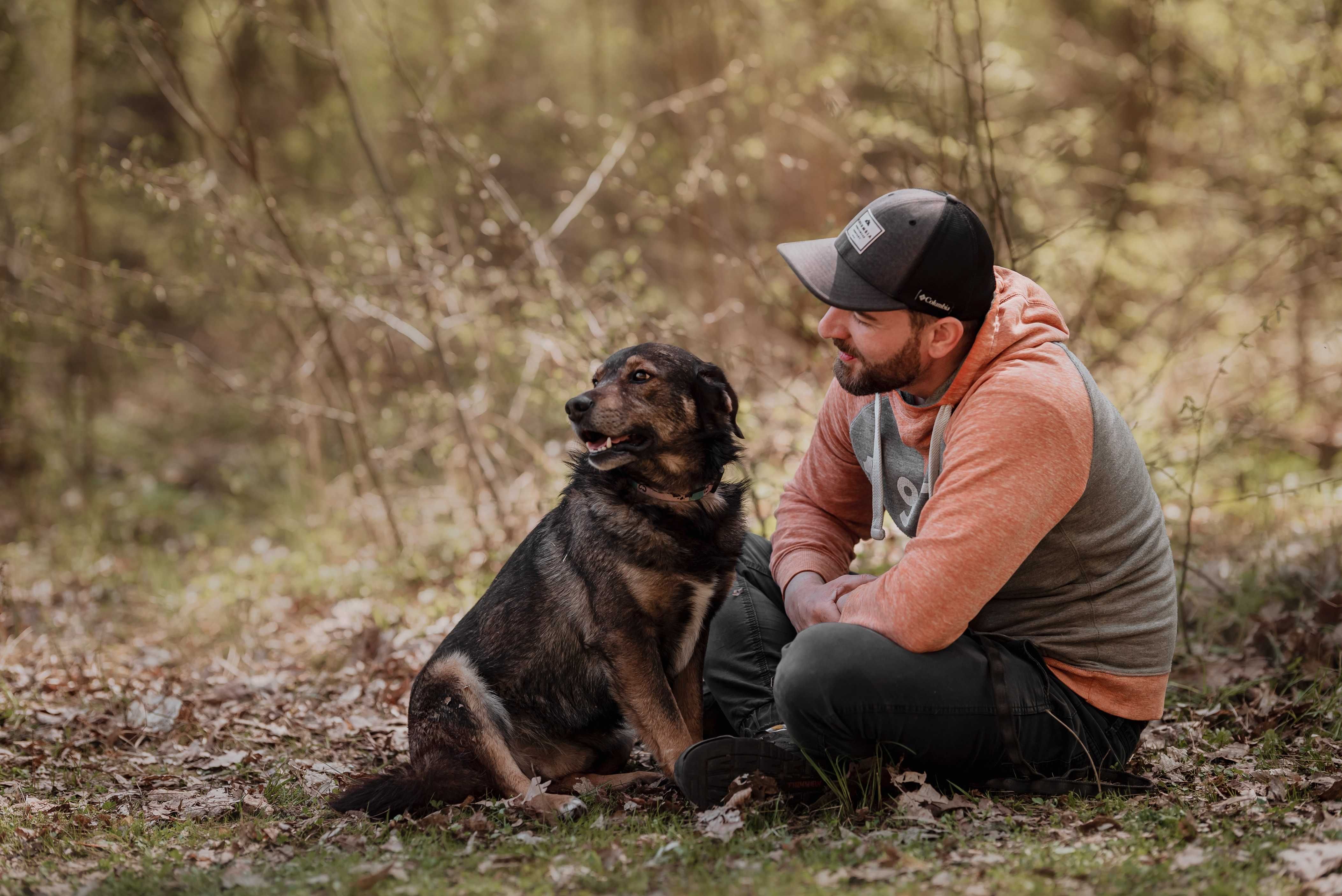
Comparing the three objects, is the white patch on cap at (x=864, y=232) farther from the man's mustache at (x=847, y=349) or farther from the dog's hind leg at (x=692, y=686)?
the dog's hind leg at (x=692, y=686)

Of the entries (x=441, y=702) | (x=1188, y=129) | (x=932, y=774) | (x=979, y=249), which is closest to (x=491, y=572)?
(x=441, y=702)

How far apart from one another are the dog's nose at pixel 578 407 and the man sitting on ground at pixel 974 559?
2.99ft

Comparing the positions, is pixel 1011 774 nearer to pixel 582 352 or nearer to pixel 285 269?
pixel 582 352

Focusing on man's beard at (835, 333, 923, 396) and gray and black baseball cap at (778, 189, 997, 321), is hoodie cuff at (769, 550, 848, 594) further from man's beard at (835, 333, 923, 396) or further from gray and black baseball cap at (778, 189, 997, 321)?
gray and black baseball cap at (778, 189, 997, 321)

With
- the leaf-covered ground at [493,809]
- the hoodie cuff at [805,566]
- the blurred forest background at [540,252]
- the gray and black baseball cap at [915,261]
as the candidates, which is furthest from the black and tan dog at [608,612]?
the blurred forest background at [540,252]

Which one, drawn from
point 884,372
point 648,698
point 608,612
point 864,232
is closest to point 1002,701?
point 884,372

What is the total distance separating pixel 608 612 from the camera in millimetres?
3762

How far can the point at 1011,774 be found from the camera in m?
3.46

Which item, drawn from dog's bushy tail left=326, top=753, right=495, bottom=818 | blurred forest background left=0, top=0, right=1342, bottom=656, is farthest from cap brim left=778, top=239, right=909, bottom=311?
dog's bushy tail left=326, top=753, right=495, bottom=818

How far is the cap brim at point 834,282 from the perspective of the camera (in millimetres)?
3219

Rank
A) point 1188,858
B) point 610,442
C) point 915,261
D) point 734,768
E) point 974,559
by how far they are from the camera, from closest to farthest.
Answer: point 1188,858
point 974,559
point 915,261
point 734,768
point 610,442

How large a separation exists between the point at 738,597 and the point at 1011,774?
1.20 meters

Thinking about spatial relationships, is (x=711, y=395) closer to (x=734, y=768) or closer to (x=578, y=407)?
(x=578, y=407)

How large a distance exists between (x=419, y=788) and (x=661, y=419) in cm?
158
